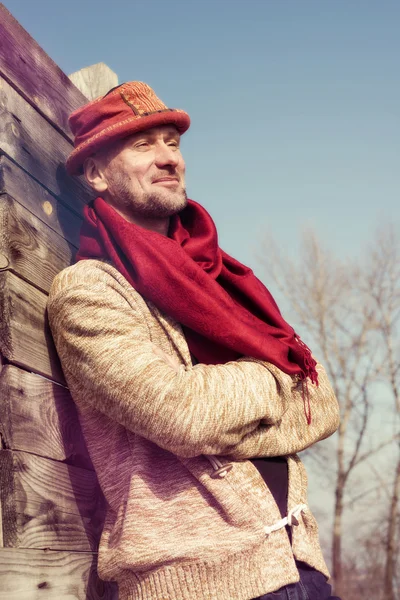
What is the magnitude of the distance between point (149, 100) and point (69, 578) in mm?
1646

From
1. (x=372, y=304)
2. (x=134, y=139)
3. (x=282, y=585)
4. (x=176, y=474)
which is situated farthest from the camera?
(x=372, y=304)

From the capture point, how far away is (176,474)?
192 cm

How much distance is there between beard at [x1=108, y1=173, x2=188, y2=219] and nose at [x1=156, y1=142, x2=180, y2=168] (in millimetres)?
98

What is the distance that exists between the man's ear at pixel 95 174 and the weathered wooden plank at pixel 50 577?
1.25 meters

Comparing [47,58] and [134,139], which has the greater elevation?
[47,58]

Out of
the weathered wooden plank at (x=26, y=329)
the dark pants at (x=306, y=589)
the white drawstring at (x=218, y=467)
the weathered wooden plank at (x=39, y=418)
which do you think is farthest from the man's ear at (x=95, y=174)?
the dark pants at (x=306, y=589)

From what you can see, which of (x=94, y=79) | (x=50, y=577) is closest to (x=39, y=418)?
(x=50, y=577)

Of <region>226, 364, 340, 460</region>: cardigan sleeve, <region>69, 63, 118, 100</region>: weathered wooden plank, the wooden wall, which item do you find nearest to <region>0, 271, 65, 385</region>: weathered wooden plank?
the wooden wall

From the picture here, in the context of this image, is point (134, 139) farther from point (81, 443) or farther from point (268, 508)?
point (268, 508)

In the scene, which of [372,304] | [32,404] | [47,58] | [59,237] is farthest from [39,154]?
[372,304]

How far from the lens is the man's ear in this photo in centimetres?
247

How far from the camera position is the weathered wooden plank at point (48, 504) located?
1847 millimetres

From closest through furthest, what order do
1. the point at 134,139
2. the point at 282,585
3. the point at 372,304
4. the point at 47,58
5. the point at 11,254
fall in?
the point at 282,585 < the point at 11,254 < the point at 134,139 < the point at 47,58 < the point at 372,304

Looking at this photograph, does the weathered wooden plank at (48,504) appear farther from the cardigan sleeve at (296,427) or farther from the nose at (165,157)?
the nose at (165,157)
